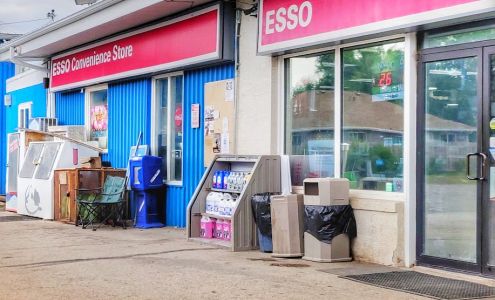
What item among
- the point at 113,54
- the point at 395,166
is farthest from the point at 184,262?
the point at 113,54

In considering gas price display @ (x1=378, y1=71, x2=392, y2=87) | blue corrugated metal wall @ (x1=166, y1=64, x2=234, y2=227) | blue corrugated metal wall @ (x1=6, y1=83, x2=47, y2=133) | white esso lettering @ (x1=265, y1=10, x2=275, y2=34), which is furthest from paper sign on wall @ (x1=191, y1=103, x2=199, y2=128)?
blue corrugated metal wall @ (x1=6, y1=83, x2=47, y2=133)

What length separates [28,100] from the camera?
18688mm

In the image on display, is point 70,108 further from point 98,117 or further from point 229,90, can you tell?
point 229,90

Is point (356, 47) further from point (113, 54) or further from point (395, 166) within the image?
point (113, 54)

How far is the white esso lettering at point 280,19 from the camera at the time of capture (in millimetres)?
9199

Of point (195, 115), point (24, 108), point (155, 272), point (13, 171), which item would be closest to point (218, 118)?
point (195, 115)

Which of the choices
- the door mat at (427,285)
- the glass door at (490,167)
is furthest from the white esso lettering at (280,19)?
the door mat at (427,285)

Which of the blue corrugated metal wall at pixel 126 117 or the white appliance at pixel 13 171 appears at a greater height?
Answer: the blue corrugated metal wall at pixel 126 117

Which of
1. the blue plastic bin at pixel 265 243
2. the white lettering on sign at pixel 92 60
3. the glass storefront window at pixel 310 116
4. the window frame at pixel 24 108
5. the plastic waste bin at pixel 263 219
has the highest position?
the white lettering on sign at pixel 92 60

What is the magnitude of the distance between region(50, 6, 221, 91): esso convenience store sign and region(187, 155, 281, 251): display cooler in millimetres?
1906

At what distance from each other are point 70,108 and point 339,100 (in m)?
9.20

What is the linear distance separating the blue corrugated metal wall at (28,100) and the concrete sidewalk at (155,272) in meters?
7.95

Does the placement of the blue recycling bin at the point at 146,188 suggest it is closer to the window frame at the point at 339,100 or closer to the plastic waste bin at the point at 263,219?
the window frame at the point at 339,100

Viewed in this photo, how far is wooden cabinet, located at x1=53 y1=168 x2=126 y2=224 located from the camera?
1252 centimetres
